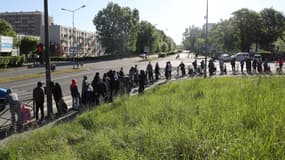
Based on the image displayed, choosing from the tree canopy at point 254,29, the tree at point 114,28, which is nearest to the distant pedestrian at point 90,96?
the tree canopy at point 254,29

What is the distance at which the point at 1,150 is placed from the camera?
8086mm

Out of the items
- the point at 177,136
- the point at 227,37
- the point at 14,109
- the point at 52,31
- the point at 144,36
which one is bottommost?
the point at 14,109

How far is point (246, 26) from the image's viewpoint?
93.0 metres

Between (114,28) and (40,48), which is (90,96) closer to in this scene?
(40,48)

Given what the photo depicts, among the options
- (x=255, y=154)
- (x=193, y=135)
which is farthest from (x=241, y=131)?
(x=255, y=154)

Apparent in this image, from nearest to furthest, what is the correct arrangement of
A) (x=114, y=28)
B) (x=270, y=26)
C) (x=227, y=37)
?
(x=270, y=26) < (x=227, y=37) < (x=114, y=28)

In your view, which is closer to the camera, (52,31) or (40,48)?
(40,48)

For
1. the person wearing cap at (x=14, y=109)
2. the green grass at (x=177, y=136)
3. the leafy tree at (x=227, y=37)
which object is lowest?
the person wearing cap at (x=14, y=109)

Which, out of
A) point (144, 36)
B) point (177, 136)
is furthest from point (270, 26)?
point (177, 136)

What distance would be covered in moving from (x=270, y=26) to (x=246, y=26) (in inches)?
270

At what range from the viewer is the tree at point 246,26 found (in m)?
91.8

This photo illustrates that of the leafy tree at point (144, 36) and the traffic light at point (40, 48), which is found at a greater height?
the leafy tree at point (144, 36)

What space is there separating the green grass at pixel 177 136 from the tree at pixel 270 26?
88.1m

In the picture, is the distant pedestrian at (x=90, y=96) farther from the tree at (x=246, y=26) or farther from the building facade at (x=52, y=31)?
the building facade at (x=52, y=31)
